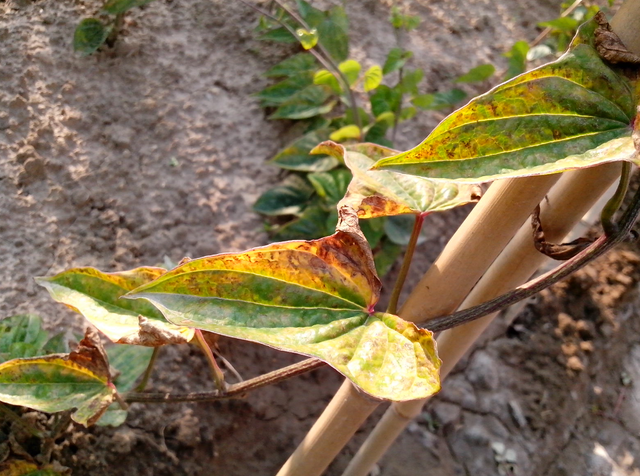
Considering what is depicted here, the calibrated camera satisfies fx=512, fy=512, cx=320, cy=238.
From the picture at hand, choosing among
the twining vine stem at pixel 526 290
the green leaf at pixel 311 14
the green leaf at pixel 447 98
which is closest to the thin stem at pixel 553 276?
the twining vine stem at pixel 526 290

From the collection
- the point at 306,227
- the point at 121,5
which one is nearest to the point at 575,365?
the point at 306,227

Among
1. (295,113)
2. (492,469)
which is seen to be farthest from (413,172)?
(492,469)

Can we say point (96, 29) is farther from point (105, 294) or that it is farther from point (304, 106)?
point (105, 294)

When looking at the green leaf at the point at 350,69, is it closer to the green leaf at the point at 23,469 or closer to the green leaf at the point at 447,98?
the green leaf at the point at 447,98

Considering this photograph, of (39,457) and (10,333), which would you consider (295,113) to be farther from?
(39,457)

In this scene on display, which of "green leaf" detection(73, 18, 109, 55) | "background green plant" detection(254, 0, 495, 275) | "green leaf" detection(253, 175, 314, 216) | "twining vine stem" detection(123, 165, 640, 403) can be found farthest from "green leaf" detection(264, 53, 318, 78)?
"twining vine stem" detection(123, 165, 640, 403)

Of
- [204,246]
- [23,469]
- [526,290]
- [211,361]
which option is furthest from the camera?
[204,246]
